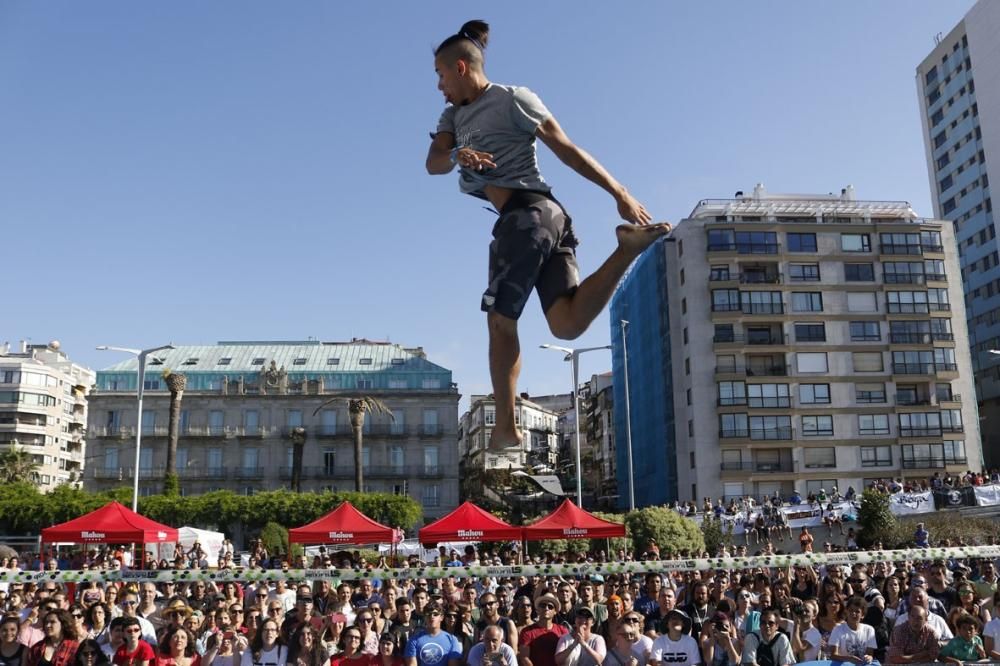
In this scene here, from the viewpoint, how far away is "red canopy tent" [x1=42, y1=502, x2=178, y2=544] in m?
21.8

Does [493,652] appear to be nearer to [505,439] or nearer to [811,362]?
[505,439]

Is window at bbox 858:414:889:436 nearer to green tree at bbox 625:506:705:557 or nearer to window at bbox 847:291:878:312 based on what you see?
window at bbox 847:291:878:312

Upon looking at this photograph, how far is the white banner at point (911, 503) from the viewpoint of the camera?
135 ft

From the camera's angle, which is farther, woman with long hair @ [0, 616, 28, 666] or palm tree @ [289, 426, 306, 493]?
palm tree @ [289, 426, 306, 493]

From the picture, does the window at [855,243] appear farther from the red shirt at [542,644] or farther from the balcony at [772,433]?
the red shirt at [542,644]

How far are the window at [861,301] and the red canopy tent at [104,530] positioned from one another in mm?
54784

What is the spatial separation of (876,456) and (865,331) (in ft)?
28.6

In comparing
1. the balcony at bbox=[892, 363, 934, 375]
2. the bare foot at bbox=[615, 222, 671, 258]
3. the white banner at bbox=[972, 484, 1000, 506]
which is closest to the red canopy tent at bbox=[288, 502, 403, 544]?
the bare foot at bbox=[615, 222, 671, 258]

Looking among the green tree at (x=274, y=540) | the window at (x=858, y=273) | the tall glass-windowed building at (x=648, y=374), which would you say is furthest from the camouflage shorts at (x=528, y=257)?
the window at (x=858, y=273)

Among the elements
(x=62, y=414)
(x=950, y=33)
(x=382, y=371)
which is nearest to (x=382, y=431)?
(x=382, y=371)

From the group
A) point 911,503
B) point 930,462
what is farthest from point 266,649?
point 930,462

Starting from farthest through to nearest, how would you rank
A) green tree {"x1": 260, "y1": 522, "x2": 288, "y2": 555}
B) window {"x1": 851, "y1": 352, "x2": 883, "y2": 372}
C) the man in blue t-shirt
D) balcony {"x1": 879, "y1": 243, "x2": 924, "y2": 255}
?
balcony {"x1": 879, "y1": 243, "x2": 924, "y2": 255}
window {"x1": 851, "y1": 352, "x2": 883, "y2": 372}
green tree {"x1": 260, "y1": 522, "x2": 288, "y2": 555}
the man in blue t-shirt

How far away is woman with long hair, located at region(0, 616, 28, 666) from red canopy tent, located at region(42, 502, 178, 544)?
444 inches

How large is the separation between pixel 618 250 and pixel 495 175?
1.07 meters
